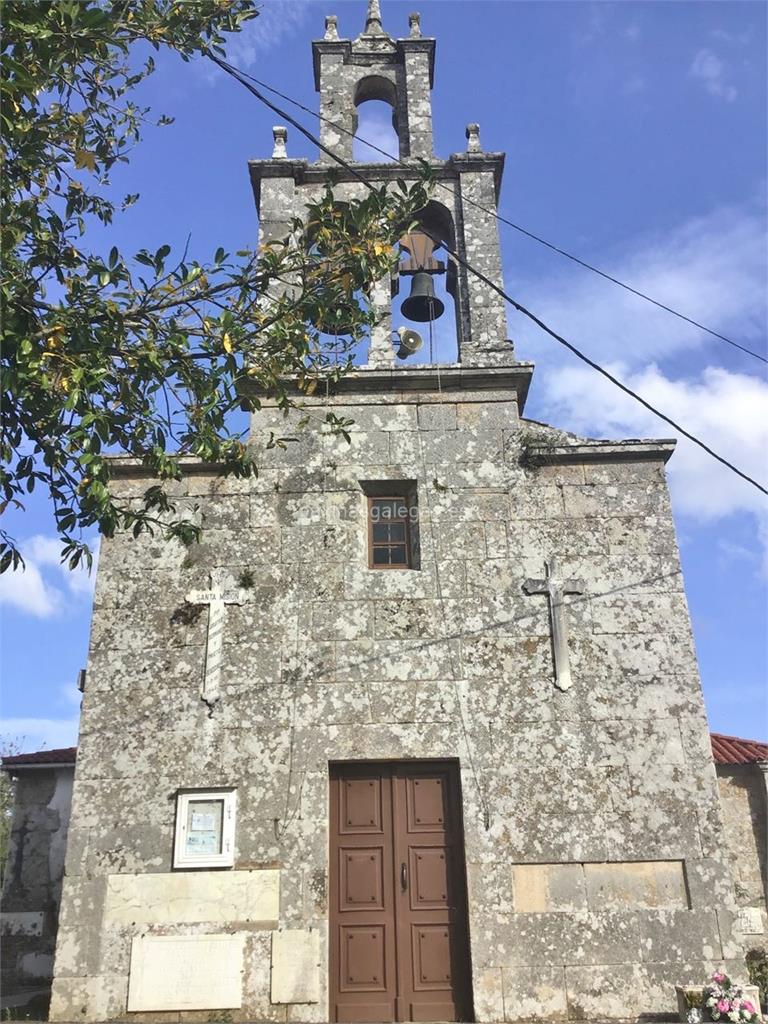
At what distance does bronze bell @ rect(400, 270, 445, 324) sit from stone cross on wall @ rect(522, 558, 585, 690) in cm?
302

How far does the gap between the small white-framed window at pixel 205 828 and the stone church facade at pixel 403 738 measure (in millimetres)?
24

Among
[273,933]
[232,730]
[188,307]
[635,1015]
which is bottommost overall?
[635,1015]

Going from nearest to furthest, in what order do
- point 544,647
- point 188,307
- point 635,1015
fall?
point 188,307 → point 635,1015 → point 544,647

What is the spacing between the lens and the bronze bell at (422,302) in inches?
368

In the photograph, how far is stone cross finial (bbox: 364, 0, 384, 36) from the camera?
1039 centimetres

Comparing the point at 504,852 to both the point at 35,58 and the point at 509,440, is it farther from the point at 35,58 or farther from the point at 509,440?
the point at 35,58

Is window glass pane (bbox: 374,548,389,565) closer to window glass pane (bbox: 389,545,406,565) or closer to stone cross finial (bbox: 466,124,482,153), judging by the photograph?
window glass pane (bbox: 389,545,406,565)

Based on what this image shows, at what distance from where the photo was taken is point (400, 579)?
801 cm

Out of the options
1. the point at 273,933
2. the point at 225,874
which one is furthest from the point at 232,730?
the point at 273,933

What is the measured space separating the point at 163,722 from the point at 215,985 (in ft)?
6.70

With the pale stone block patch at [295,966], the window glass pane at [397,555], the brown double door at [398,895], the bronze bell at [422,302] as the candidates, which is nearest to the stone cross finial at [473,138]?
the bronze bell at [422,302]

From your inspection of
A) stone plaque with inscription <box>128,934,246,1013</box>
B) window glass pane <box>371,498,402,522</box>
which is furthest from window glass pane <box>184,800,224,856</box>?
window glass pane <box>371,498,402,522</box>

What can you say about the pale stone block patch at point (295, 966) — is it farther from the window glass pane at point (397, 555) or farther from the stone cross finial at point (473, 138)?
the stone cross finial at point (473, 138)

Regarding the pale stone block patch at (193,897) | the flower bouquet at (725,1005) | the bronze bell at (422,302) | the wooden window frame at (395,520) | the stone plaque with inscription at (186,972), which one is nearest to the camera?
the flower bouquet at (725,1005)
